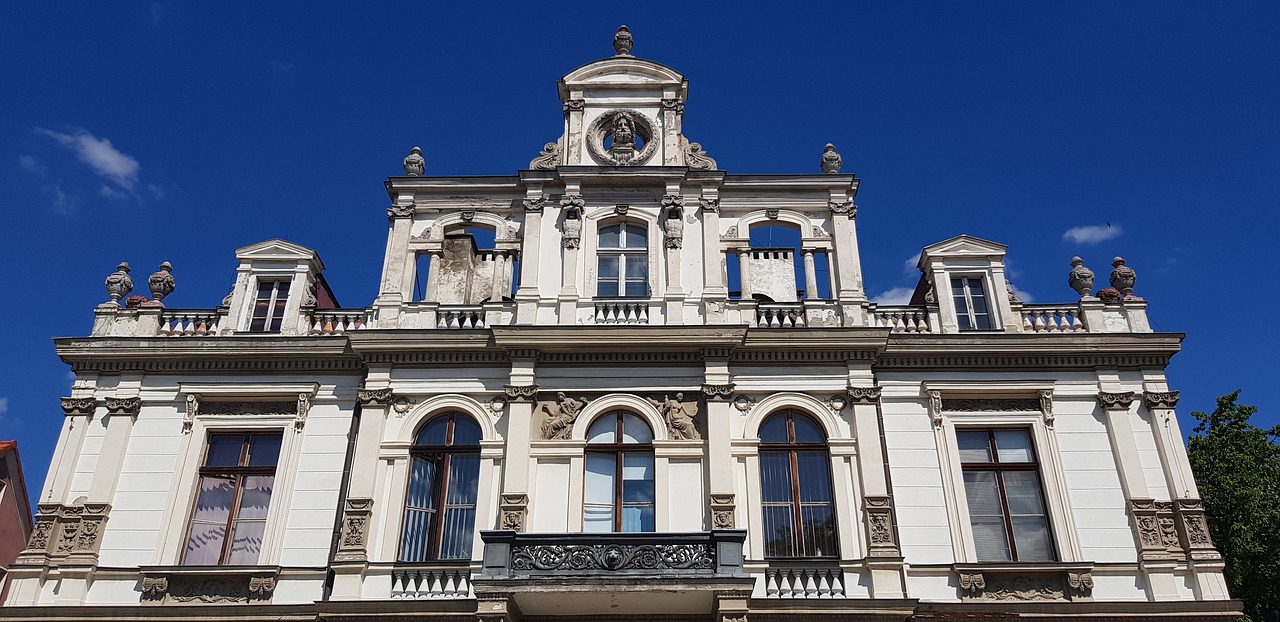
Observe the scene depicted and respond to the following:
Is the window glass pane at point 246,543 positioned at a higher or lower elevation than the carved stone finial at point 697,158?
lower

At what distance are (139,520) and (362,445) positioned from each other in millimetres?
3850

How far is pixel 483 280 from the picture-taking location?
19156 millimetres

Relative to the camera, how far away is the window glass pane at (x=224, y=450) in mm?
17500

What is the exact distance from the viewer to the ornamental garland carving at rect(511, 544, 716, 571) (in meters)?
14.5

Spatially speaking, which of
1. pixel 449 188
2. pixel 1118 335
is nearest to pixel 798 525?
pixel 1118 335

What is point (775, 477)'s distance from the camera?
1683 cm

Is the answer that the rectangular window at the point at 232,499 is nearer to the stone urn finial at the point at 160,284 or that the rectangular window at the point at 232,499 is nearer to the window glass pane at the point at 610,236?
the stone urn finial at the point at 160,284

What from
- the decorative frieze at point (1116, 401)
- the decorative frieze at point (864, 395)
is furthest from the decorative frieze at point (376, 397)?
the decorative frieze at point (1116, 401)

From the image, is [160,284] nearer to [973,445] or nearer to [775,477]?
[775,477]

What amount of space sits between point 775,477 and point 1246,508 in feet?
34.7

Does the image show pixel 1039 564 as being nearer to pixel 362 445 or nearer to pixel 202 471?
pixel 362 445

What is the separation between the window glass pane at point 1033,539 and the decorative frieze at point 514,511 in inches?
318

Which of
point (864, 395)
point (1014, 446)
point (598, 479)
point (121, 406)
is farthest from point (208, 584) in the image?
point (1014, 446)

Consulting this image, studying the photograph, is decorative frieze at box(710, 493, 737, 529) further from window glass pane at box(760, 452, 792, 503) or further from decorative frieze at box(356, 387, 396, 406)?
decorative frieze at box(356, 387, 396, 406)
